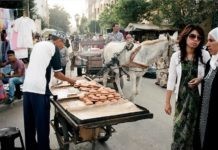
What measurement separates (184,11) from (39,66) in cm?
1549

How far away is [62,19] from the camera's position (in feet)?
237

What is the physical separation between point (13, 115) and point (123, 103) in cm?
446

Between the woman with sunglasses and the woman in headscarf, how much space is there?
26 cm

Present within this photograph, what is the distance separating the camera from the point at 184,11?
1884 cm

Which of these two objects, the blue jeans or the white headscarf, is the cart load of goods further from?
the blue jeans

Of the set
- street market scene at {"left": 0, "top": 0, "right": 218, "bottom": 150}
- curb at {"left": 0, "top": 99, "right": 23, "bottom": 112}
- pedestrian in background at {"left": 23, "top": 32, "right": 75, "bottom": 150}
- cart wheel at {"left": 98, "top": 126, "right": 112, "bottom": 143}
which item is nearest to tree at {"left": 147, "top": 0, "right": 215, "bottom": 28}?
street market scene at {"left": 0, "top": 0, "right": 218, "bottom": 150}

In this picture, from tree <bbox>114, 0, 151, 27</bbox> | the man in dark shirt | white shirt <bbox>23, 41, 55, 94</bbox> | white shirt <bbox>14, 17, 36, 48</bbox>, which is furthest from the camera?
tree <bbox>114, 0, 151, 27</bbox>

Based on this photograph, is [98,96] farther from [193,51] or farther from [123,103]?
[193,51]

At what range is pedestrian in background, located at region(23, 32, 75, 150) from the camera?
4.81 meters

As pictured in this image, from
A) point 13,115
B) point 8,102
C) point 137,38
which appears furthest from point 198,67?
point 137,38

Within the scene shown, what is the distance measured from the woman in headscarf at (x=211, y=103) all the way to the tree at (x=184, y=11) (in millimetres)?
13694

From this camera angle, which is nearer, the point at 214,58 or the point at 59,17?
the point at 214,58

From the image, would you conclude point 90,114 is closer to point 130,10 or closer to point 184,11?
point 184,11

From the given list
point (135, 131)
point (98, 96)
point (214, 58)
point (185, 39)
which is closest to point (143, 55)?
point (135, 131)
